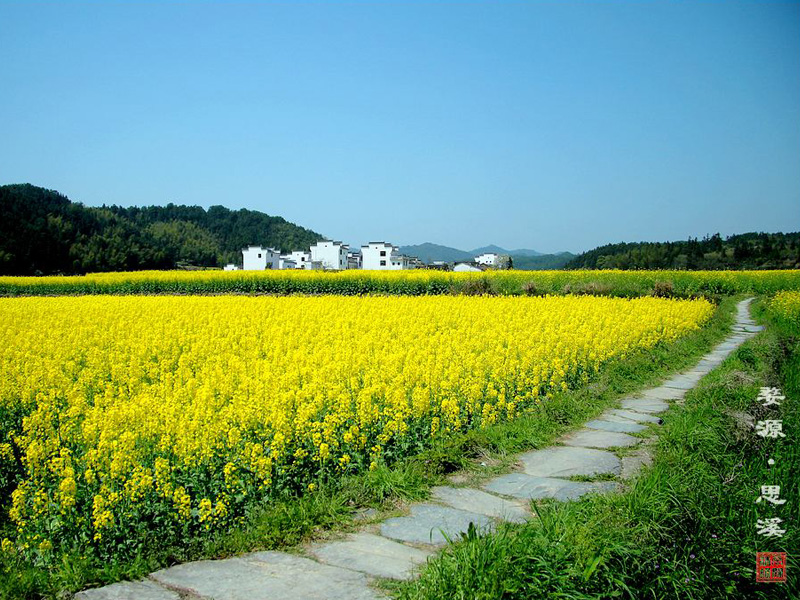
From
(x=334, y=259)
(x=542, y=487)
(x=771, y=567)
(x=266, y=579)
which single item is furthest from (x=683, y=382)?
(x=334, y=259)

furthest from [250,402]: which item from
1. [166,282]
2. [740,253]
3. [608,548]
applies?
[740,253]

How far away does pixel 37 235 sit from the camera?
58719 millimetres

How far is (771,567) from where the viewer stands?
311cm

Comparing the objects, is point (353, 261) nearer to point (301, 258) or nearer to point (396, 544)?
point (301, 258)

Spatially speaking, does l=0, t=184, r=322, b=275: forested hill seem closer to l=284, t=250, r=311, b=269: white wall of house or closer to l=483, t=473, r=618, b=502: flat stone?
l=284, t=250, r=311, b=269: white wall of house

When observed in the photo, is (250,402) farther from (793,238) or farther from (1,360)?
(793,238)

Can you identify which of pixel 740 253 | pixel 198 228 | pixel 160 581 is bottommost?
pixel 160 581

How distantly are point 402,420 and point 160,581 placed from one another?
2875 mm

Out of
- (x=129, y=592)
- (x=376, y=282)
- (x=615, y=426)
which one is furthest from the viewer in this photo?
(x=376, y=282)

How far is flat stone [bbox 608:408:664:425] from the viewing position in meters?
6.44

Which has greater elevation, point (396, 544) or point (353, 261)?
point (353, 261)

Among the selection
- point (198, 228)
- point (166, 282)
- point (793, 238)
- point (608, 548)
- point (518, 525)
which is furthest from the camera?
point (198, 228)

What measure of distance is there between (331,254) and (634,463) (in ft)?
287

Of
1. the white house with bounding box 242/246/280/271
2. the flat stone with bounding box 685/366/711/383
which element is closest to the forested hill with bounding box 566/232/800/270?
the white house with bounding box 242/246/280/271
